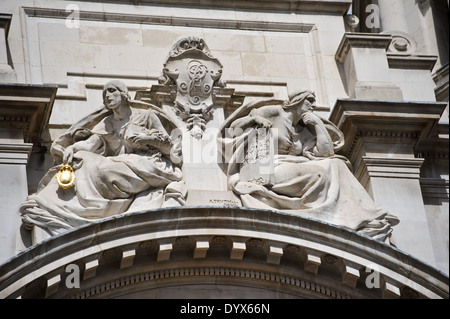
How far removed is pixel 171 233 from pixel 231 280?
3.68ft

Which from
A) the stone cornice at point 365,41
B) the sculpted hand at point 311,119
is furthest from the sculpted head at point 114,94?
the stone cornice at point 365,41

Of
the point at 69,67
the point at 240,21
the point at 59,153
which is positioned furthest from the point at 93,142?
the point at 240,21

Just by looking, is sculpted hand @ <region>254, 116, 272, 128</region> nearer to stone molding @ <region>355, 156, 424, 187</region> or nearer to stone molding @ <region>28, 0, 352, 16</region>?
stone molding @ <region>355, 156, 424, 187</region>

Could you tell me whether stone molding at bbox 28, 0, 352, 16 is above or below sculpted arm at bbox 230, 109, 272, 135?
above

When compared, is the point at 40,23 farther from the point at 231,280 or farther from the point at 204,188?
the point at 231,280

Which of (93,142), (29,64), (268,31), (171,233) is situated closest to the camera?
(171,233)

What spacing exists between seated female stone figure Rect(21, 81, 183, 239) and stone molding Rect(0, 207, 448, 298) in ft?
2.05

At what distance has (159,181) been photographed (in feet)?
63.8

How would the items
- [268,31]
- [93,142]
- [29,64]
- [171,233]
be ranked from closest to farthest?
[171,233]
[93,142]
[29,64]
[268,31]

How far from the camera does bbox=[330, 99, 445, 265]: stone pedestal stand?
20312 mm

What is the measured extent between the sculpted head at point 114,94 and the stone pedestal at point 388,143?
122 inches

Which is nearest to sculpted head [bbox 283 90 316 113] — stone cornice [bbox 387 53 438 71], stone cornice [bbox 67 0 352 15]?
stone cornice [bbox 387 53 438 71]

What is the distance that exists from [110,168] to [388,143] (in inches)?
165

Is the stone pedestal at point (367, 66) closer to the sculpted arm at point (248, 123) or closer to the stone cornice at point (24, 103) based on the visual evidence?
the sculpted arm at point (248, 123)
